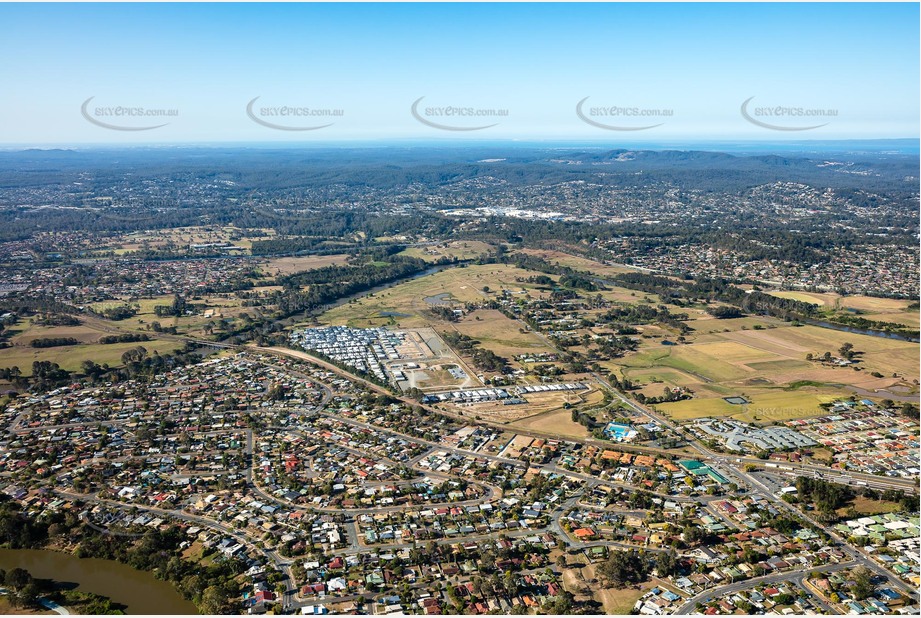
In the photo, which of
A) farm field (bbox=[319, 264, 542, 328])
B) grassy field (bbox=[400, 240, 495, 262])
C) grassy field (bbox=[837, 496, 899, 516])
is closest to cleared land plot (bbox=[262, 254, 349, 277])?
grassy field (bbox=[400, 240, 495, 262])

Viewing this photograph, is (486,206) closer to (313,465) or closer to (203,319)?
(203,319)

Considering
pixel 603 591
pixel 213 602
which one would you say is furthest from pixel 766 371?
pixel 213 602

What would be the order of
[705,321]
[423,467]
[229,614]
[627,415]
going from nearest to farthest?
[229,614], [423,467], [627,415], [705,321]

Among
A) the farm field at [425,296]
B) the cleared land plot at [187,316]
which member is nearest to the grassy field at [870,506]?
the farm field at [425,296]

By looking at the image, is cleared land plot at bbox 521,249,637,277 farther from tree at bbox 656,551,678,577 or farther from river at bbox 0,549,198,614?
river at bbox 0,549,198,614

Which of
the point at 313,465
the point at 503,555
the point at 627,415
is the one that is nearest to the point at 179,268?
the point at 313,465

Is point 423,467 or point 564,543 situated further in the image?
point 423,467

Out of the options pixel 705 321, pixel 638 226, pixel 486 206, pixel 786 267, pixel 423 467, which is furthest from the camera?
pixel 486 206

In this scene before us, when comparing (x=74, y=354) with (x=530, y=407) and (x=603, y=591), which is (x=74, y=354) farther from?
(x=603, y=591)
